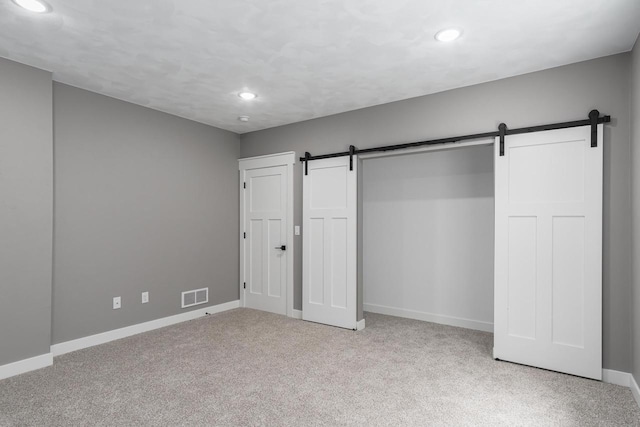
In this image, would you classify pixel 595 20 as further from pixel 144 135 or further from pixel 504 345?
pixel 144 135

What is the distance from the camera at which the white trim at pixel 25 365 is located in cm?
294

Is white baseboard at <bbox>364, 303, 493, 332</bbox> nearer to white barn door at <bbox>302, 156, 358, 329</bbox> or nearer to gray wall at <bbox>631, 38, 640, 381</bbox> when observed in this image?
white barn door at <bbox>302, 156, 358, 329</bbox>

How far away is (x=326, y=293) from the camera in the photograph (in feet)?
14.7

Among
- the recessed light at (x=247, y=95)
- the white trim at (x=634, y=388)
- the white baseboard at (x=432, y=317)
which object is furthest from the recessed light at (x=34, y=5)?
the white trim at (x=634, y=388)

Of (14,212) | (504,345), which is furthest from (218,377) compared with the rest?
(504,345)

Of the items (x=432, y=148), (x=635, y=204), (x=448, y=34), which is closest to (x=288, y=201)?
(x=432, y=148)

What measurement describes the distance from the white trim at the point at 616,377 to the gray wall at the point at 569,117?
37mm

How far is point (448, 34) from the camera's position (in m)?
2.59

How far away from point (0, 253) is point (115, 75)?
5.77 feet

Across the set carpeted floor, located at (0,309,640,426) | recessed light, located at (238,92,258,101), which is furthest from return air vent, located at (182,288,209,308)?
recessed light, located at (238,92,258,101)

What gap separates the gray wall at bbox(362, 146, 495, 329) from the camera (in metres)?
4.31

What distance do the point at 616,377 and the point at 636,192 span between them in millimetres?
1443

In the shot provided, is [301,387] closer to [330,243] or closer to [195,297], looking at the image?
[330,243]

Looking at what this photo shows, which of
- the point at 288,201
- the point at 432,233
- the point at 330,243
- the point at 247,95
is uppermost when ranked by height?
the point at 247,95
